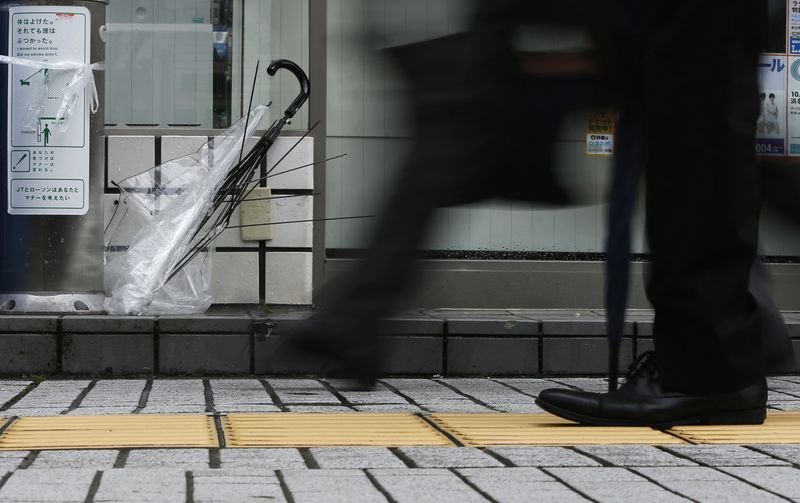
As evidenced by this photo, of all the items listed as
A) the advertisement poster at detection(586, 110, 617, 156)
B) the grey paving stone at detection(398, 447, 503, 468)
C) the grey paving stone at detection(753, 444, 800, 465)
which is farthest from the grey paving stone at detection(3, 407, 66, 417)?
the advertisement poster at detection(586, 110, 617, 156)

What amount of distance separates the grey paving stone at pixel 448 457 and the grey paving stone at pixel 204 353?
8.60 ft

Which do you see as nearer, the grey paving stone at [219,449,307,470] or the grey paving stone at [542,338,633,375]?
the grey paving stone at [219,449,307,470]

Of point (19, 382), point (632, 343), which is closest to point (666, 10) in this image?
point (632, 343)

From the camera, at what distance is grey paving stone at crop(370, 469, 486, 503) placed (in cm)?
276

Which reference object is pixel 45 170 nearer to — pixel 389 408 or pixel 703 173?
pixel 389 408

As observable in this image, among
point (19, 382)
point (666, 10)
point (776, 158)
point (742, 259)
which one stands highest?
point (666, 10)

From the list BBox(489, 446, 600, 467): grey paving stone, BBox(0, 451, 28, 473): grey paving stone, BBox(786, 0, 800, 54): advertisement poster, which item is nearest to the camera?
BBox(0, 451, 28, 473): grey paving stone

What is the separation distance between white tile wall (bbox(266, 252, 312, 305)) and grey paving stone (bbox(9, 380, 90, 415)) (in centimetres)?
210

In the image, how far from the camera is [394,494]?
9.20 feet

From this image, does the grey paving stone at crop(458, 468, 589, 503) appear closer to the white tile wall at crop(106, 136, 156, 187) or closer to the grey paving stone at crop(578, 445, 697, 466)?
the grey paving stone at crop(578, 445, 697, 466)

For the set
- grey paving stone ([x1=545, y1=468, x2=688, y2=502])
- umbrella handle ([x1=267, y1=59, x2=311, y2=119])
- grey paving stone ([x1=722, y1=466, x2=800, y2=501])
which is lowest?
grey paving stone ([x1=722, y1=466, x2=800, y2=501])

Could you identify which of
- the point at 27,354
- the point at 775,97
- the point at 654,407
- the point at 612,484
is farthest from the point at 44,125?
the point at 775,97

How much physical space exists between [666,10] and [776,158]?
0.78 metres

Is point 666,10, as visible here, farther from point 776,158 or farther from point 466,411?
point 466,411
